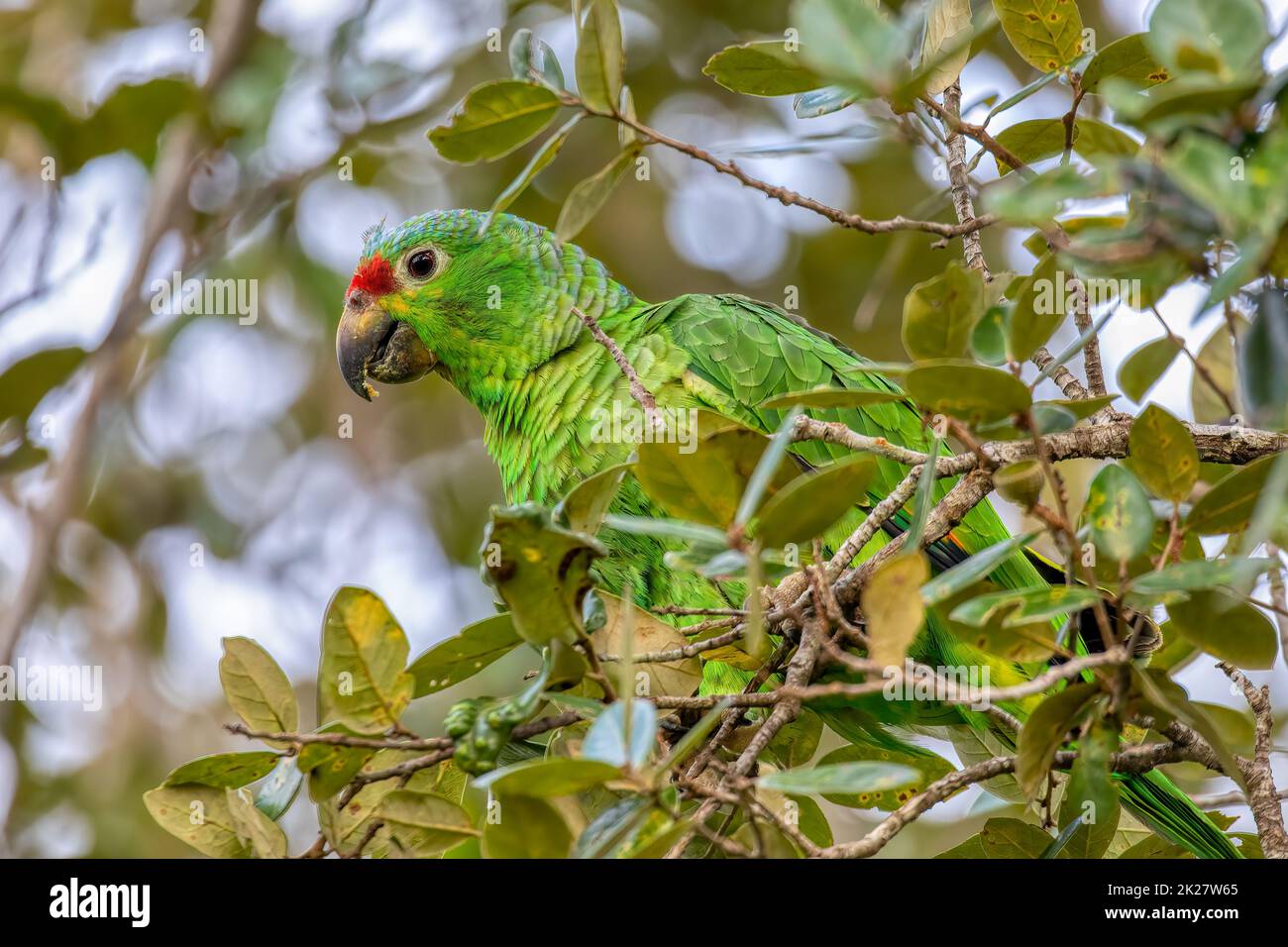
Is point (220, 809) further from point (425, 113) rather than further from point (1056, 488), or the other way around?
point (425, 113)

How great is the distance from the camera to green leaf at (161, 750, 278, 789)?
1551mm

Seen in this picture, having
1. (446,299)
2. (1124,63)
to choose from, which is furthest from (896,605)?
(446,299)

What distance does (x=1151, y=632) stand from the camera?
5.54 feet

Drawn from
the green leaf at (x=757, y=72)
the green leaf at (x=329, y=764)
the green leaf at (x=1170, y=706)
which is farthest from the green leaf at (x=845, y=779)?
the green leaf at (x=757, y=72)

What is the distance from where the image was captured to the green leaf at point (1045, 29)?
1.68 metres

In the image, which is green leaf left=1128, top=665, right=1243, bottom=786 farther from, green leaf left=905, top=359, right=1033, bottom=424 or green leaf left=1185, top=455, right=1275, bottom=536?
green leaf left=905, top=359, right=1033, bottom=424

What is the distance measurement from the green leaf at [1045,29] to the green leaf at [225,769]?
1.43 m

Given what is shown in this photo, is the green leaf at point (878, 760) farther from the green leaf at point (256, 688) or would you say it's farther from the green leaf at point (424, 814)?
the green leaf at point (256, 688)

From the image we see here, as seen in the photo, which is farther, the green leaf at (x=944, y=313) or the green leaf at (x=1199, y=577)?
the green leaf at (x=944, y=313)

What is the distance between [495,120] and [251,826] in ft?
3.23

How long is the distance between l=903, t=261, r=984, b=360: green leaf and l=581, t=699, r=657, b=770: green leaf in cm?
56

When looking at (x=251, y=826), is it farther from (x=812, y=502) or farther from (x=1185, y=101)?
(x=1185, y=101)
